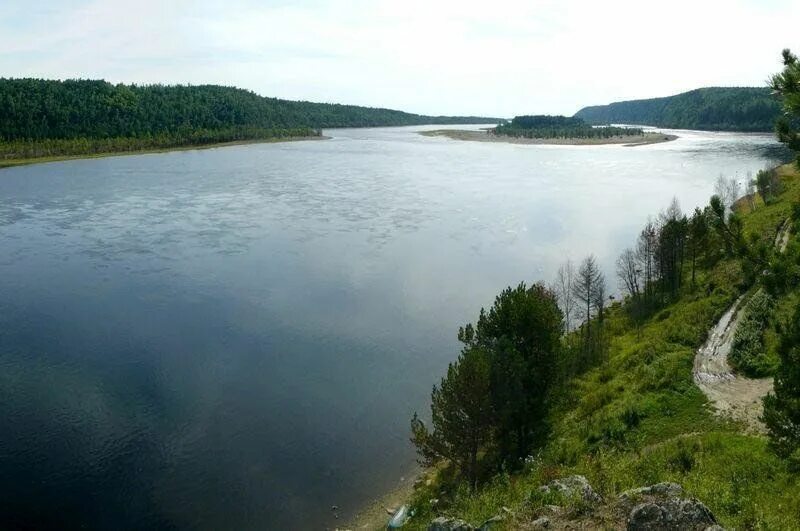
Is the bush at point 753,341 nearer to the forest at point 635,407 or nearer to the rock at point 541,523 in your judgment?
the forest at point 635,407

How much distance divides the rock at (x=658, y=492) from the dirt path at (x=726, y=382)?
845cm

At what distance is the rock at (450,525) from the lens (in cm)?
1244

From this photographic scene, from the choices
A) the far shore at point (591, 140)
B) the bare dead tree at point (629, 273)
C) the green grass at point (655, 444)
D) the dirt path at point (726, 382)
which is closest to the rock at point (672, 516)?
the green grass at point (655, 444)

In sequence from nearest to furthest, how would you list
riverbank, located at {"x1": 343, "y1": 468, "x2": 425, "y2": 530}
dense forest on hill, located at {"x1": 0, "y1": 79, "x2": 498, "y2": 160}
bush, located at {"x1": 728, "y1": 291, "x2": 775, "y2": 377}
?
riverbank, located at {"x1": 343, "y1": 468, "x2": 425, "y2": 530}, bush, located at {"x1": 728, "y1": 291, "x2": 775, "y2": 377}, dense forest on hill, located at {"x1": 0, "y1": 79, "x2": 498, "y2": 160}

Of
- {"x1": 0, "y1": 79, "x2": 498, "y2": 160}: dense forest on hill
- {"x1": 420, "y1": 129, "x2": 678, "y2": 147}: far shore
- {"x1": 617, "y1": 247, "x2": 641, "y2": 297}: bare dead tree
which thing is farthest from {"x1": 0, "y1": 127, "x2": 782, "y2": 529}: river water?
{"x1": 420, "y1": 129, "x2": 678, "y2": 147}: far shore

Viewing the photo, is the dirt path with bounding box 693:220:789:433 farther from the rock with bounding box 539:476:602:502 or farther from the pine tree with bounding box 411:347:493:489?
the rock with bounding box 539:476:602:502

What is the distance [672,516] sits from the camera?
9.81 meters

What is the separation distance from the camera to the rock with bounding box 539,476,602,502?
1187 centimetres

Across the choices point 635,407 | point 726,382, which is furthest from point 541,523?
point 726,382

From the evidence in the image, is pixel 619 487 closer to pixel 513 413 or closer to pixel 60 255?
pixel 513 413

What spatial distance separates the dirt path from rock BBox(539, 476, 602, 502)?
27.6ft

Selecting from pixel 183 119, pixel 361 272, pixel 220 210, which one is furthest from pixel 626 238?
pixel 183 119

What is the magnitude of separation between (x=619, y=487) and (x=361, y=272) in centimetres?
3126

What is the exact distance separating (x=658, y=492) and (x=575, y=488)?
1.79 meters
